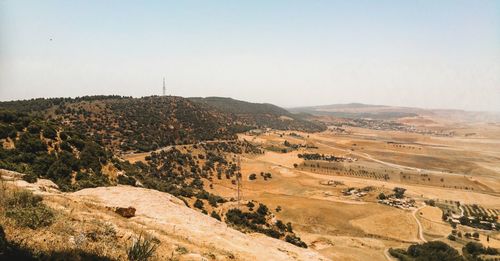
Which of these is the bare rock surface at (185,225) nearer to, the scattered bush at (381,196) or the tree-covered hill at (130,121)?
the scattered bush at (381,196)

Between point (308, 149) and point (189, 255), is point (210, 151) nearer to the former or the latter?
point (308, 149)

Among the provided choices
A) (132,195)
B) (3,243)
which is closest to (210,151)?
(132,195)

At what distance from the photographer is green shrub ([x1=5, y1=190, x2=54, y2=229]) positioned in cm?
1099

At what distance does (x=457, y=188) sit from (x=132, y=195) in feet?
358

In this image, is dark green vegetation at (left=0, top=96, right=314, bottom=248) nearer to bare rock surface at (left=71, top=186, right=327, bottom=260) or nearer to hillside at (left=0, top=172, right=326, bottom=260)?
hillside at (left=0, top=172, right=326, bottom=260)

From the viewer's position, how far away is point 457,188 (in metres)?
104

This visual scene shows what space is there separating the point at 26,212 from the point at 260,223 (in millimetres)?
35623

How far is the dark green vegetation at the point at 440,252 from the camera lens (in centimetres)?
4366

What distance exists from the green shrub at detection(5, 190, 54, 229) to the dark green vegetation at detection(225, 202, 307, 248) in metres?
29.5

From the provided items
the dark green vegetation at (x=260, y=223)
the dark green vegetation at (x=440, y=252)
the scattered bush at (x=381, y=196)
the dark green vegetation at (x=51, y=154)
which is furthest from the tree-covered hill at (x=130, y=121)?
the dark green vegetation at (x=440, y=252)

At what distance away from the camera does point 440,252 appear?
45.3 meters

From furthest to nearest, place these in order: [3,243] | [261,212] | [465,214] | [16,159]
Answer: [465,214] < [261,212] < [16,159] < [3,243]

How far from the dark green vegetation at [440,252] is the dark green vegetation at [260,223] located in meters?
14.4

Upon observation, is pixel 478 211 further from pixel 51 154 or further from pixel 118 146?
pixel 118 146
